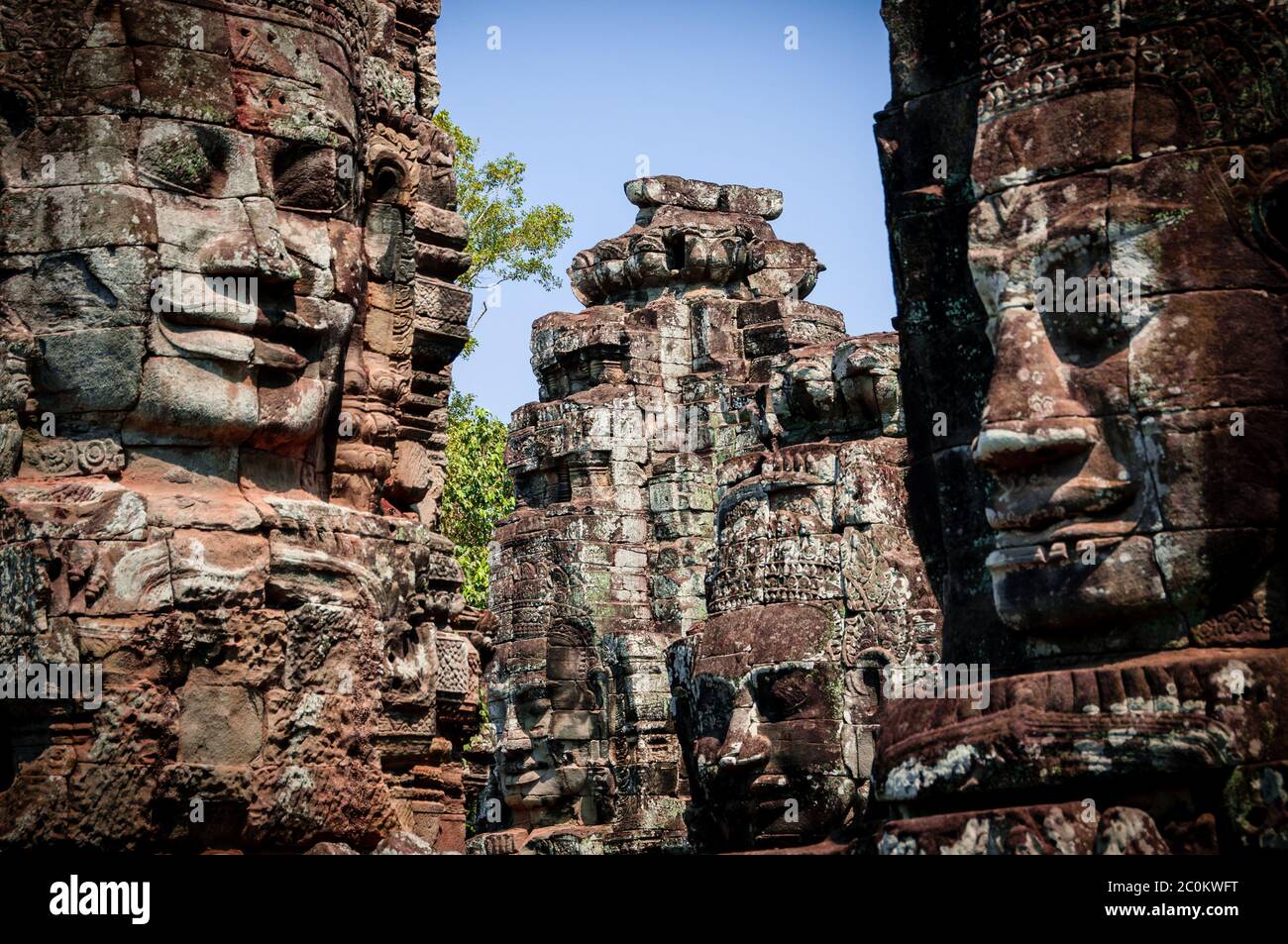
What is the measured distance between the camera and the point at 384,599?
8.80 m

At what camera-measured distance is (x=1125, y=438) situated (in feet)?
22.1

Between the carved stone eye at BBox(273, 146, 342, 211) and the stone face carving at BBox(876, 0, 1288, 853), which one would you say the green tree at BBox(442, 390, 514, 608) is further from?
the stone face carving at BBox(876, 0, 1288, 853)

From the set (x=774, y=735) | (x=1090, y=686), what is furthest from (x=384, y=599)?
(x=774, y=735)

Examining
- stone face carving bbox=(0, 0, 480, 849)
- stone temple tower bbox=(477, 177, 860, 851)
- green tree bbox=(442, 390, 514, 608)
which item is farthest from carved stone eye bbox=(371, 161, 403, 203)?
green tree bbox=(442, 390, 514, 608)

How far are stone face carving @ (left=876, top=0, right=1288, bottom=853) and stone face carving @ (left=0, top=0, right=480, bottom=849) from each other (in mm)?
2585

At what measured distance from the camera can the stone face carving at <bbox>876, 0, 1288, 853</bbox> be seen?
6.36m

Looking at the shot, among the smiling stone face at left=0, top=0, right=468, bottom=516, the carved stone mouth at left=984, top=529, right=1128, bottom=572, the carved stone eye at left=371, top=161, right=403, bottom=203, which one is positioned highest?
the carved stone eye at left=371, top=161, right=403, bottom=203

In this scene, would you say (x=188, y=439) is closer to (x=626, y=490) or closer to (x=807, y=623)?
(x=807, y=623)

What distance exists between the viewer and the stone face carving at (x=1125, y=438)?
6.36 meters

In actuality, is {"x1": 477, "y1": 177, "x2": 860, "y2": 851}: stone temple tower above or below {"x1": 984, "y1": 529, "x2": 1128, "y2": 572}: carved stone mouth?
above

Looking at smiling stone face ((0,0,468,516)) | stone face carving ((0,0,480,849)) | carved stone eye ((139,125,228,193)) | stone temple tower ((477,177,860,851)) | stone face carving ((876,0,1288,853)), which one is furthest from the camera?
stone temple tower ((477,177,860,851))
